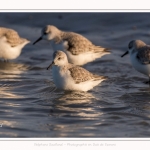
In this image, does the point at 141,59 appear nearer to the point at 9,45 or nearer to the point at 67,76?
the point at 67,76

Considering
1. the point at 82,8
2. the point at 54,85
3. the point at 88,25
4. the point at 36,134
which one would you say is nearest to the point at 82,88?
the point at 54,85

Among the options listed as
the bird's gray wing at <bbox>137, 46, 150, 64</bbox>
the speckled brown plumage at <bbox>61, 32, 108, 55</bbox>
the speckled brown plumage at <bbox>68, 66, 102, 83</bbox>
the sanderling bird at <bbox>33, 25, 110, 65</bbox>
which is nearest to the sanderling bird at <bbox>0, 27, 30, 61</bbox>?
the sanderling bird at <bbox>33, 25, 110, 65</bbox>

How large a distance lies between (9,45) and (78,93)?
3.58 m

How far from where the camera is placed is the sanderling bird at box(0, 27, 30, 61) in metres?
13.7

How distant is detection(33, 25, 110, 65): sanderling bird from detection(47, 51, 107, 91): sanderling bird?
7.14 ft

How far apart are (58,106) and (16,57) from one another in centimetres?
424

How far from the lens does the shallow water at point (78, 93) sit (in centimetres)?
900

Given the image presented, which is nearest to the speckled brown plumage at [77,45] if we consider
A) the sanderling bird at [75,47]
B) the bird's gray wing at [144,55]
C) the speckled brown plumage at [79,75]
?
the sanderling bird at [75,47]

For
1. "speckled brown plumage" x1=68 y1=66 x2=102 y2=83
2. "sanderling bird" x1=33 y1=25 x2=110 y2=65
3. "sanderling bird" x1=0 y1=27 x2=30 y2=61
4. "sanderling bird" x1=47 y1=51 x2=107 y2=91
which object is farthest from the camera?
"sanderling bird" x1=0 y1=27 x2=30 y2=61

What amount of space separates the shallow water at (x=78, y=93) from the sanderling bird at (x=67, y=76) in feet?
0.65

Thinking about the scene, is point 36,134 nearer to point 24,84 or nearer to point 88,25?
point 24,84

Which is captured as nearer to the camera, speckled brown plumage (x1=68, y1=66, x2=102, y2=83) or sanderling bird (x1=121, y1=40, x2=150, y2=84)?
speckled brown plumage (x1=68, y1=66, x2=102, y2=83)

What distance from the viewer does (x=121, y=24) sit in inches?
646

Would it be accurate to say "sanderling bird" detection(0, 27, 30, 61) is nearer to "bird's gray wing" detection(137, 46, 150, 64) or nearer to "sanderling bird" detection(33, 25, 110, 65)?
"sanderling bird" detection(33, 25, 110, 65)
